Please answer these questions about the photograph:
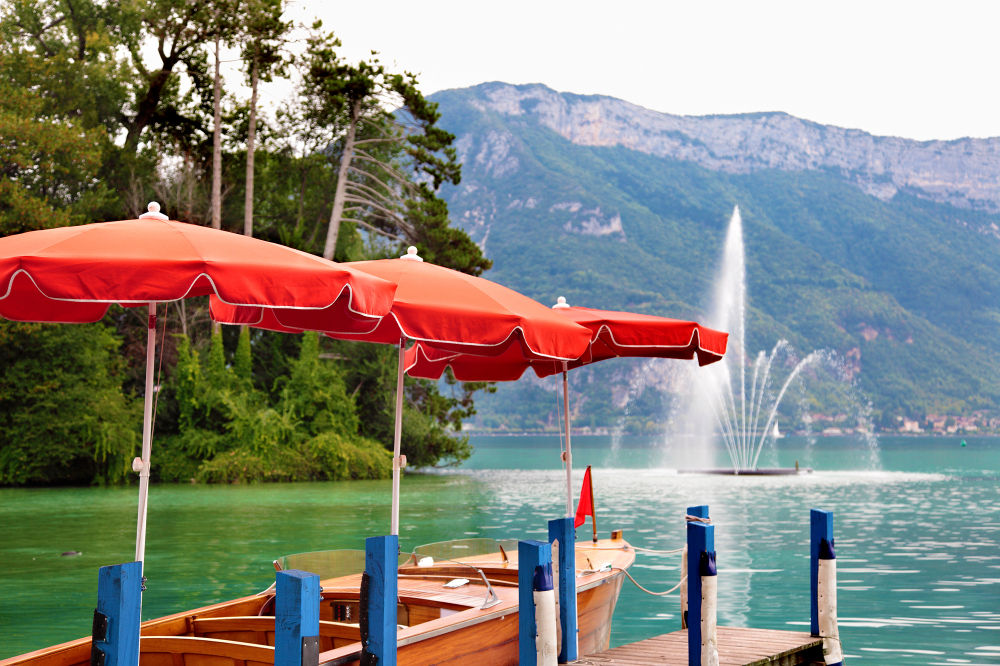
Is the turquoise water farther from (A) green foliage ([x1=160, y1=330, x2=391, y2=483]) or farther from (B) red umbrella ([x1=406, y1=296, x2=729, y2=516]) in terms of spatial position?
(B) red umbrella ([x1=406, y1=296, x2=729, y2=516])

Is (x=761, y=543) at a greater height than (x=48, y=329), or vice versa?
(x=48, y=329)

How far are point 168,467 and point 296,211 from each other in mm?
13600

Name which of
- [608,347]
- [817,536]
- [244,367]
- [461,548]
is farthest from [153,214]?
[244,367]

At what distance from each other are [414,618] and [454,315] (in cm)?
238

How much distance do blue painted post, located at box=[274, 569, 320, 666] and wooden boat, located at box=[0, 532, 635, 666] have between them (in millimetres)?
600

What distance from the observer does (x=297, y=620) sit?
4.99 meters

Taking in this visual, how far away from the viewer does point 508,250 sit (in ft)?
513

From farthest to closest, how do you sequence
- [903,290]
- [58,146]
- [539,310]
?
[903,290], [58,146], [539,310]

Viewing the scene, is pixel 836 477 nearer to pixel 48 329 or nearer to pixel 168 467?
pixel 168 467

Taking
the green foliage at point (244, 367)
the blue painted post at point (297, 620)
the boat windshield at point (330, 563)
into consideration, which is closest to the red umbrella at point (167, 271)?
the boat windshield at point (330, 563)

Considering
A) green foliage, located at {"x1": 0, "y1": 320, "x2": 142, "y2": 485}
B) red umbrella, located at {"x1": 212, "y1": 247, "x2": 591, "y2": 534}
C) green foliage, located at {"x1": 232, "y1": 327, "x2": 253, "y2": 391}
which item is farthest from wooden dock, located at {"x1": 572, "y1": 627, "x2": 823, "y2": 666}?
green foliage, located at {"x1": 232, "y1": 327, "x2": 253, "y2": 391}

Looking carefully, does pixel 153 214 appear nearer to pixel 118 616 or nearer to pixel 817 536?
pixel 118 616

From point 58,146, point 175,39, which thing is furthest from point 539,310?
point 175,39

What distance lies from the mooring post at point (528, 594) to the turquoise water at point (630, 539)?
5.45m
